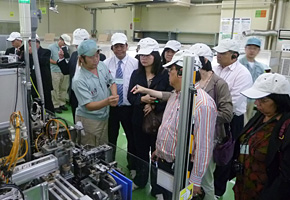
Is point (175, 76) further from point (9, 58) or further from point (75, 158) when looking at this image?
point (9, 58)

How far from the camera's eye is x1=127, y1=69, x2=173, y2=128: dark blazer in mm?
1944

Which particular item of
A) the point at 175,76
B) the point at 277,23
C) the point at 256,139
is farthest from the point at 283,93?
the point at 277,23

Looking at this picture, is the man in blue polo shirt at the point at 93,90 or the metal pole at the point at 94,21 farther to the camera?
the metal pole at the point at 94,21

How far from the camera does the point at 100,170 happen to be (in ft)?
3.47

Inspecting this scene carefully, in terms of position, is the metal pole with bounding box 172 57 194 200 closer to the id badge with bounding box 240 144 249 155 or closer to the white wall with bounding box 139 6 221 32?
the id badge with bounding box 240 144 249 155

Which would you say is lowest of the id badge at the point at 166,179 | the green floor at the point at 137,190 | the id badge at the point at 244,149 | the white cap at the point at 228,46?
the green floor at the point at 137,190

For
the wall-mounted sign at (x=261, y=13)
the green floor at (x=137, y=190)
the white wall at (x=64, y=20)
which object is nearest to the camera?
the green floor at (x=137, y=190)

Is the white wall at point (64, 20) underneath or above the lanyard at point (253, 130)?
above

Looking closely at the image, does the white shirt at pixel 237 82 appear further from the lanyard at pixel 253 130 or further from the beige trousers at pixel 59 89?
the beige trousers at pixel 59 89

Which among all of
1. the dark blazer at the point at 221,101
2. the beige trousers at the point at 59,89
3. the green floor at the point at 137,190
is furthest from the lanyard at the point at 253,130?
the beige trousers at the point at 59,89

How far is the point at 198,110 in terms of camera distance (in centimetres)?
121

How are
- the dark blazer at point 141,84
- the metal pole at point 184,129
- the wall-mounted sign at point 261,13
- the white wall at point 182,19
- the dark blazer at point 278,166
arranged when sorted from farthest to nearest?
the white wall at point 182,19 → the wall-mounted sign at point 261,13 → the dark blazer at point 141,84 → the dark blazer at point 278,166 → the metal pole at point 184,129

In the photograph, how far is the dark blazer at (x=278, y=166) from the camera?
113cm

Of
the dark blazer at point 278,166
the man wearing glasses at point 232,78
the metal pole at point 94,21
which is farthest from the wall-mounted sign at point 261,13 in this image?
the metal pole at point 94,21
